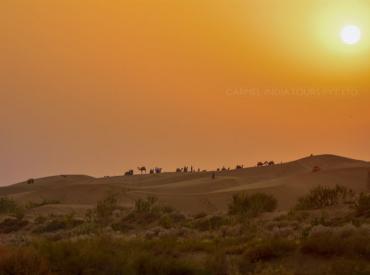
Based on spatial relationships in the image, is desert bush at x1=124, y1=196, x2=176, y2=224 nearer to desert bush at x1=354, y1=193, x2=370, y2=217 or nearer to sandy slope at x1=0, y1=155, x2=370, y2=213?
desert bush at x1=354, y1=193, x2=370, y2=217

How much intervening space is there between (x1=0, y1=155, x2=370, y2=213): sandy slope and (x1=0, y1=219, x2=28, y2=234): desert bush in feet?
41.7

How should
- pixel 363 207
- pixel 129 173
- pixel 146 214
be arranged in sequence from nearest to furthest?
pixel 363 207
pixel 146 214
pixel 129 173

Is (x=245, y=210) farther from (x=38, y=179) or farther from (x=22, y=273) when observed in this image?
(x=38, y=179)

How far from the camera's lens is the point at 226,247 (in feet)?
74.8

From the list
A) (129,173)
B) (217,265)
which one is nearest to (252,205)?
(217,265)

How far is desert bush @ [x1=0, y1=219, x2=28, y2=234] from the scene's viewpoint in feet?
139

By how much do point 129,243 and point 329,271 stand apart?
8.16 metres

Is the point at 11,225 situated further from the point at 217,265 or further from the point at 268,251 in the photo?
the point at 217,265

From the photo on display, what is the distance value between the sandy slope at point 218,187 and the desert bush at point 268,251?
121 feet

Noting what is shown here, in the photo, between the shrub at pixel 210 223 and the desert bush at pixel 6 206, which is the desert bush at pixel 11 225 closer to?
the shrub at pixel 210 223

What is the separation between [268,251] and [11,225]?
27.0 meters

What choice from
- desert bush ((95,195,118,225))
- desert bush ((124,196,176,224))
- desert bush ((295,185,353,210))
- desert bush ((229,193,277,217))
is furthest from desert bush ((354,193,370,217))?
desert bush ((95,195,118,225))

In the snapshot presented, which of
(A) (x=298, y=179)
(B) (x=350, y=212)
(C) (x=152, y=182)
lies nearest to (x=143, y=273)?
(B) (x=350, y=212)

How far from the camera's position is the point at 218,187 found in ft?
270
